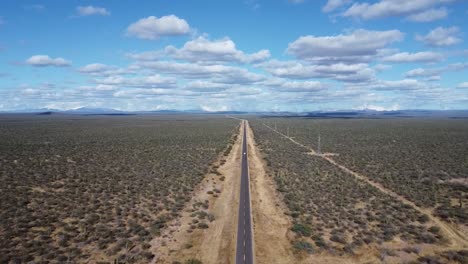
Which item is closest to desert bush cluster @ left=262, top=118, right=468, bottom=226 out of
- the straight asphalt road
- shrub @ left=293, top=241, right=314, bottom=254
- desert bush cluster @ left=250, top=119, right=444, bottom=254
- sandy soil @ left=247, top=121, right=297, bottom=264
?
desert bush cluster @ left=250, top=119, right=444, bottom=254

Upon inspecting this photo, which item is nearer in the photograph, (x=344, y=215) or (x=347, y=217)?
(x=347, y=217)

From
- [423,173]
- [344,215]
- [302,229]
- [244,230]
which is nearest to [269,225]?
[244,230]

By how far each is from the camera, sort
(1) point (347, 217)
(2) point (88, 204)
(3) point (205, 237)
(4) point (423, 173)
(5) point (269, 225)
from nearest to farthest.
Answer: (3) point (205, 237), (5) point (269, 225), (1) point (347, 217), (2) point (88, 204), (4) point (423, 173)

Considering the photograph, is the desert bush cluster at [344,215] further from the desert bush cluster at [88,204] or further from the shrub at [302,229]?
the desert bush cluster at [88,204]

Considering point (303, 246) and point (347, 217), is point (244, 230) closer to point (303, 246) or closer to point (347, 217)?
point (303, 246)

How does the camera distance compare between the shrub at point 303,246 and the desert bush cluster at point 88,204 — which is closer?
the desert bush cluster at point 88,204

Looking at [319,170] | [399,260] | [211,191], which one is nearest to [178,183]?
[211,191]

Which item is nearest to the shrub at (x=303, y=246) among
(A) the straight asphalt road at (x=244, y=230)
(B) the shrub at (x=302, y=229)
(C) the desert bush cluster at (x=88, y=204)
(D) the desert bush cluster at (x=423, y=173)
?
(B) the shrub at (x=302, y=229)

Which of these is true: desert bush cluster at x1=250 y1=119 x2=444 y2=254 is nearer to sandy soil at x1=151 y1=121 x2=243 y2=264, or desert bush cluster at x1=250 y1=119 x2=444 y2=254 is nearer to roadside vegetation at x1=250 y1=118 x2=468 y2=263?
roadside vegetation at x1=250 y1=118 x2=468 y2=263
